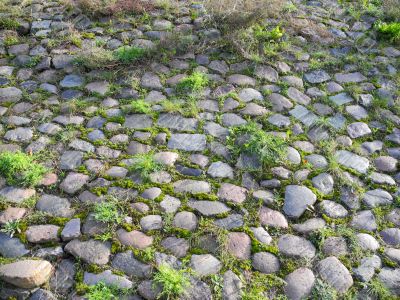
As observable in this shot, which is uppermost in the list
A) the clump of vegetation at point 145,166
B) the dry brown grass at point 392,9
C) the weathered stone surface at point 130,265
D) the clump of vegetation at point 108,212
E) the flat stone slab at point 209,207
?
the dry brown grass at point 392,9

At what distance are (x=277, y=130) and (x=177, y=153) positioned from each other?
98 cm

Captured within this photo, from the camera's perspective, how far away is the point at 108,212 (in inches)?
120

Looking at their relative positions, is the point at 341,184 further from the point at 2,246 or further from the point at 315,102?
the point at 2,246

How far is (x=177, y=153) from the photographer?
3613mm

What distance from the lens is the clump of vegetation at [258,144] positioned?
11.8 ft

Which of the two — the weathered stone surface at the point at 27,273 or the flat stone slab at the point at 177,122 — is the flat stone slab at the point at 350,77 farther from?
the weathered stone surface at the point at 27,273

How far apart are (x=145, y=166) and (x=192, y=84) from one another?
4.18ft

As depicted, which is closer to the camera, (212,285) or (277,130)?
(212,285)

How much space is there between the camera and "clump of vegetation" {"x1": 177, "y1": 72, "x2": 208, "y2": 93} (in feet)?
14.2

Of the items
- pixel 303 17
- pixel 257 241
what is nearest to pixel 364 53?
pixel 303 17

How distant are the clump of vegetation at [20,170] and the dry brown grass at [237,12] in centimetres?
287

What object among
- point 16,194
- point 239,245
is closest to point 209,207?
point 239,245

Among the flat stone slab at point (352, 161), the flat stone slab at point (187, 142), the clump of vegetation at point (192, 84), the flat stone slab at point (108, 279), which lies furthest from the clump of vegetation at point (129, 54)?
the flat stone slab at point (108, 279)

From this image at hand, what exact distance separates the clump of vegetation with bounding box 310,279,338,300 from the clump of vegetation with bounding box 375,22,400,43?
12.3ft
